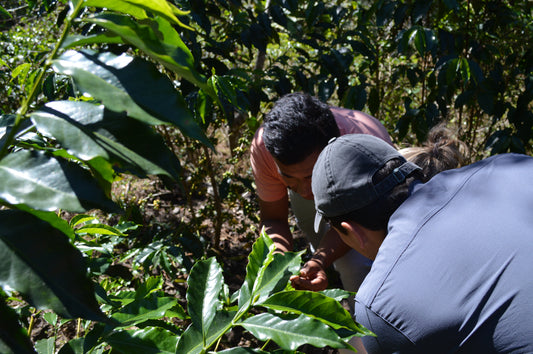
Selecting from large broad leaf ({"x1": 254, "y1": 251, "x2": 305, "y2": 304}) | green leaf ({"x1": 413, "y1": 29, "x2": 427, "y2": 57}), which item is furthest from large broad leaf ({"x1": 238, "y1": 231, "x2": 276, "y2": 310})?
green leaf ({"x1": 413, "y1": 29, "x2": 427, "y2": 57})

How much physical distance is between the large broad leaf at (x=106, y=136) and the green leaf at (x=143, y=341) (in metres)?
0.43

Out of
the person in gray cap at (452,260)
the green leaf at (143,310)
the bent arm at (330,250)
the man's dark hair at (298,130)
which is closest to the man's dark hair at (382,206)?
the person in gray cap at (452,260)

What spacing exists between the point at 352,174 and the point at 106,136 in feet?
3.17

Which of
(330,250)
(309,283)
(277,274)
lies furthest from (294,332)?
(330,250)

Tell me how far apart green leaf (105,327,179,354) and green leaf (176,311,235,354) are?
4cm

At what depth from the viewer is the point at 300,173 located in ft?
6.54

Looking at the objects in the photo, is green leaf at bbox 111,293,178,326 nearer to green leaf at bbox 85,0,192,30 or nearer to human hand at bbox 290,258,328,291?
green leaf at bbox 85,0,192,30

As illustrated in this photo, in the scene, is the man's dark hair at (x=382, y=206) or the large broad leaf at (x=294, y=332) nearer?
the large broad leaf at (x=294, y=332)

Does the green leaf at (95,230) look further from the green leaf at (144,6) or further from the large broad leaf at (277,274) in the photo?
the green leaf at (144,6)

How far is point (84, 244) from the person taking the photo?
4.26ft

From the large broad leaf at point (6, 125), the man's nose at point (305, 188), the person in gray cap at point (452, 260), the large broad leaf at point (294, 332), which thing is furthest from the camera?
the man's nose at point (305, 188)

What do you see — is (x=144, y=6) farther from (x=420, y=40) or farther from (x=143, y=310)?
(x=420, y=40)

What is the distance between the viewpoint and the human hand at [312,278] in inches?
77.0

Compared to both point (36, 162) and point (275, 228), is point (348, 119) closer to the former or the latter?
point (275, 228)
